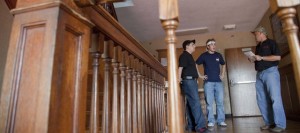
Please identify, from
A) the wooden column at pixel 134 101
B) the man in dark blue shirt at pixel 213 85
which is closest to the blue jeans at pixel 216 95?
the man in dark blue shirt at pixel 213 85

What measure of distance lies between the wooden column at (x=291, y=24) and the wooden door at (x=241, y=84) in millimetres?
5164

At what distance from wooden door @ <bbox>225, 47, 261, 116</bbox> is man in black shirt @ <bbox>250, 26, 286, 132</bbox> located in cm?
297

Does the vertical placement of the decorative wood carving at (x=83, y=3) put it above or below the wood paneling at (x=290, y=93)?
above

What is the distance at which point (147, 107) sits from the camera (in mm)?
1592

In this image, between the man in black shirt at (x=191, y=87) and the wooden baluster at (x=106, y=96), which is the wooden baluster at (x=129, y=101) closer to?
the wooden baluster at (x=106, y=96)

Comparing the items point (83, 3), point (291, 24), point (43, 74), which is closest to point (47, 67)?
point (43, 74)

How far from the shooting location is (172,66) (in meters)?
0.66

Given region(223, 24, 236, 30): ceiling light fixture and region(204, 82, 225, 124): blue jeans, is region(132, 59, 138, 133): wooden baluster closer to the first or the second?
region(204, 82, 225, 124): blue jeans

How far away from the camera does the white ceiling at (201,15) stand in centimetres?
432

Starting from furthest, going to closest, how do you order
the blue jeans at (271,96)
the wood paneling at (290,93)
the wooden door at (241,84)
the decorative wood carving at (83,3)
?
the wooden door at (241,84) < the wood paneling at (290,93) < the blue jeans at (271,96) < the decorative wood carving at (83,3)

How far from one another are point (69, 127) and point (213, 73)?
2717 millimetres

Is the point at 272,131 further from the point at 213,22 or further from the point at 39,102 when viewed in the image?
the point at 213,22

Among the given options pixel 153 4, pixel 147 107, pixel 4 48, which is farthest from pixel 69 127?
pixel 153 4

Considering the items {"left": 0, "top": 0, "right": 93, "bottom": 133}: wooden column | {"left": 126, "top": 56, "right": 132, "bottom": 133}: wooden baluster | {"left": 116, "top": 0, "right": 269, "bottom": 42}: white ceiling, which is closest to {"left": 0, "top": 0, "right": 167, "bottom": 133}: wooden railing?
{"left": 0, "top": 0, "right": 93, "bottom": 133}: wooden column
